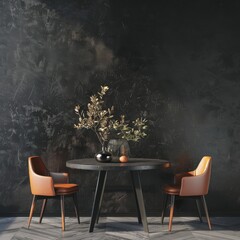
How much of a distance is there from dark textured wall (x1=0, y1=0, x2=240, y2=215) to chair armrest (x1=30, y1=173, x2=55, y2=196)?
0.73m

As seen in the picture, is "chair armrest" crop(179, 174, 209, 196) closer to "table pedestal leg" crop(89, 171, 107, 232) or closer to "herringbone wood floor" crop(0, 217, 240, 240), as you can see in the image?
"herringbone wood floor" crop(0, 217, 240, 240)

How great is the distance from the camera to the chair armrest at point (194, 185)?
14.7 feet

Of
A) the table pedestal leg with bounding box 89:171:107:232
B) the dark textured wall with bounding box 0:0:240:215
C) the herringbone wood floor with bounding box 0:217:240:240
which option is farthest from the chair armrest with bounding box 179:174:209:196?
the table pedestal leg with bounding box 89:171:107:232

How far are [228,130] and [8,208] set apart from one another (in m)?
3.03

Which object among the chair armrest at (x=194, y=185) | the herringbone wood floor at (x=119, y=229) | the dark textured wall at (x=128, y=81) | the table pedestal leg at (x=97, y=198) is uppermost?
the dark textured wall at (x=128, y=81)

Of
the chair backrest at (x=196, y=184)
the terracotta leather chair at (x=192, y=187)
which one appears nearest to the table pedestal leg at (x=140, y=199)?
the terracotta leather chair at (x=192, y=187)

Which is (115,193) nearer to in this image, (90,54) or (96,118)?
(96,118)

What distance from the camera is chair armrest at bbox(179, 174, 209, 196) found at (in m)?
4.49

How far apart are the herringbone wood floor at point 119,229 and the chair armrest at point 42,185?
42 cm

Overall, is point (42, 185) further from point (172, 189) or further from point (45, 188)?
point (172, 189)

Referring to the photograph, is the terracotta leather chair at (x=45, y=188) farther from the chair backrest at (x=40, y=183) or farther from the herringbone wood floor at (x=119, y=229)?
the herringbone wood floor at (x=119, y=229)

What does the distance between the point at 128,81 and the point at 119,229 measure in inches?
75.0

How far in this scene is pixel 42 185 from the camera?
449cm

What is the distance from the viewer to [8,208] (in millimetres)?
5242
